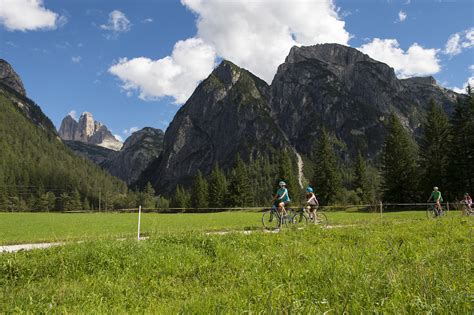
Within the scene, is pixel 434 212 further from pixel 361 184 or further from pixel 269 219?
pixel 361 184

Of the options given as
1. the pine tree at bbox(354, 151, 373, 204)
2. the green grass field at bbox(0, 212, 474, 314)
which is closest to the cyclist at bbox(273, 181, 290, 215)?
the green grass field at bbox(0, 212, 474, 314)

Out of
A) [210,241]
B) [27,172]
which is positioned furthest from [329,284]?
[27,172]

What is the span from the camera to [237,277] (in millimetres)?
8078

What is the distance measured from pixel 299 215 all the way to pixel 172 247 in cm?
1280

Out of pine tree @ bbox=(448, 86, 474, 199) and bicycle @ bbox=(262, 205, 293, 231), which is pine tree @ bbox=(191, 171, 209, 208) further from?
bicycle @ bbox=(262, 205, 293, 231)

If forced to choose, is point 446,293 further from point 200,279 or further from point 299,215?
point 299,215

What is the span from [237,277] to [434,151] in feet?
215

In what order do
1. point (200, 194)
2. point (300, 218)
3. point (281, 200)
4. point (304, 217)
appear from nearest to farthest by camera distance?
point (281, 200)
point (300, 218)
point (304, 217)
point (200, 194)

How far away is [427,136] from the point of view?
6538 centimetres

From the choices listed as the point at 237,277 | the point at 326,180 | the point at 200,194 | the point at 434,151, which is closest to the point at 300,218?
the point at 237,277

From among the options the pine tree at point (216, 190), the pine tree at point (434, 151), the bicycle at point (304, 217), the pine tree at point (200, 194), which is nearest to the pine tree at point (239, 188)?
the pine tree at point (216, 190)

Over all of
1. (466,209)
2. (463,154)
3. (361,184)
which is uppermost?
(463,154)

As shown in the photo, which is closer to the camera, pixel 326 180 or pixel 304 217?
pixel 304 217

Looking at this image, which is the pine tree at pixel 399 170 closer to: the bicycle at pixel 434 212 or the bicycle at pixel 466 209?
the bicycle at pixel 466 209
